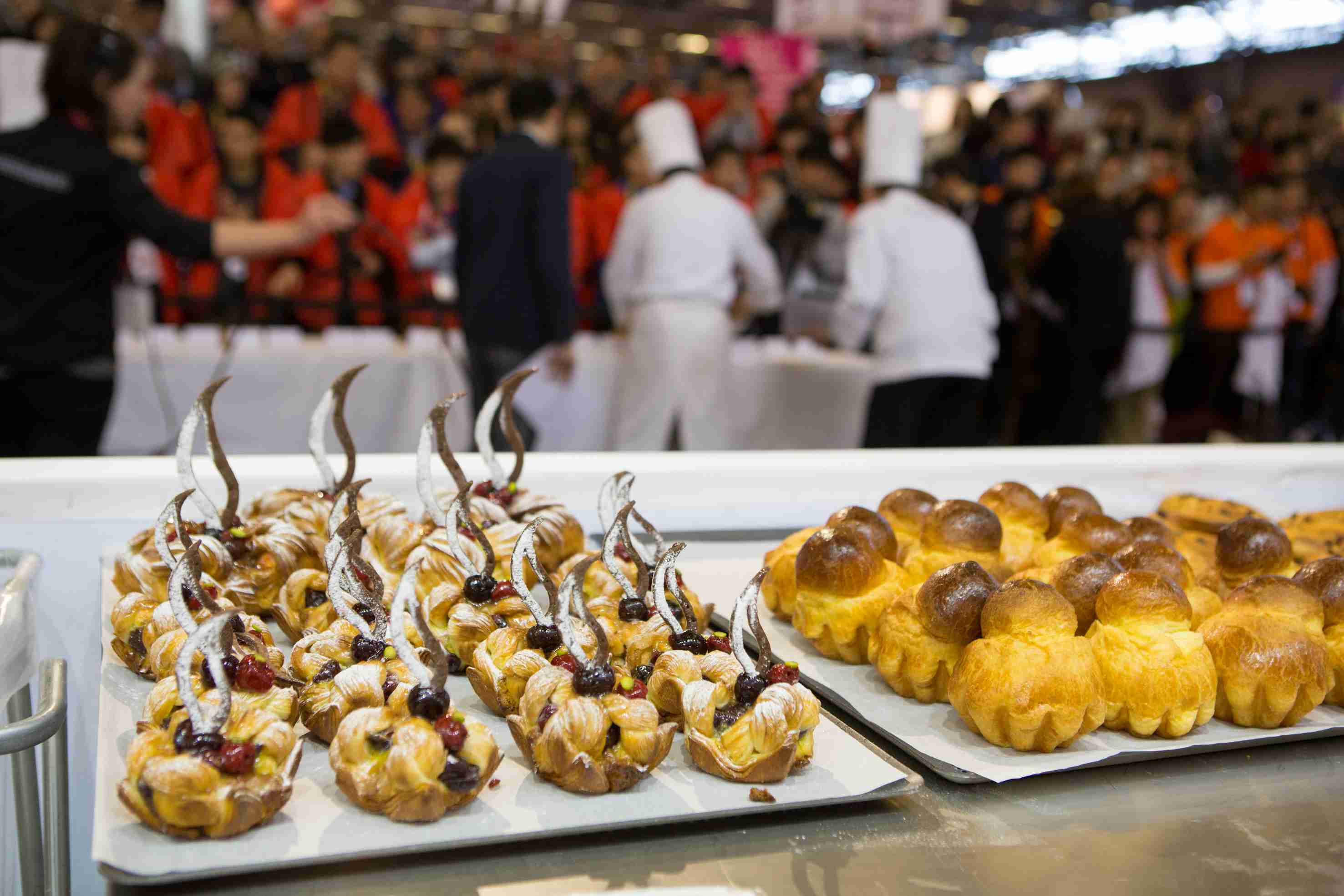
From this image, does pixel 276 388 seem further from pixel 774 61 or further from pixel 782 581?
pixel 774 61

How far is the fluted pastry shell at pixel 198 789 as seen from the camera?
916 mm

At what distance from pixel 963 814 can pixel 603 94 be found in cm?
744

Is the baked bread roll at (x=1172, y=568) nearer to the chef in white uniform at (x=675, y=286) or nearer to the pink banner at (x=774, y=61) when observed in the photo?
the chef in white uniform at (x=675, y=286)

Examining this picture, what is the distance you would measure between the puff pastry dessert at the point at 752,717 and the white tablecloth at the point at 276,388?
2797mm

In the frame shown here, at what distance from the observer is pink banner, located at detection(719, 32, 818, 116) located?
8305mm

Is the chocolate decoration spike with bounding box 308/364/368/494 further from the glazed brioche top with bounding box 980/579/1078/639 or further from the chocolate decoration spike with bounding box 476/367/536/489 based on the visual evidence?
the glazed brioche top with bounding box 980/579/1078/639

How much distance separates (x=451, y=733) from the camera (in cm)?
100

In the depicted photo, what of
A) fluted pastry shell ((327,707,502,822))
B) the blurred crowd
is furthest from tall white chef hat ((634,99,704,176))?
fluted pastry shell ((327,707,502,822))

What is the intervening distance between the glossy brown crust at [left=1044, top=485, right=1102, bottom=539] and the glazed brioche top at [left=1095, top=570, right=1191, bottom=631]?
0.38 meters

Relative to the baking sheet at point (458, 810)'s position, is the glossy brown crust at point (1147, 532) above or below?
above

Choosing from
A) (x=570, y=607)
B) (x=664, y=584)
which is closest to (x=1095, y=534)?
(x=664, y=584)

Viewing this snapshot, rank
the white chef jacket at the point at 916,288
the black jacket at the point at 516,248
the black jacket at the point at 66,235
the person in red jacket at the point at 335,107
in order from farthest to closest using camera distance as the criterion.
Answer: the person in red jacket at the point at 335,107 → the white chef jacket at the point at 916,288 → the black jacket at the point at 516,248 → the black jacket at the point at 66,235

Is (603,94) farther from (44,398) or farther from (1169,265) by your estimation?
(44,398)

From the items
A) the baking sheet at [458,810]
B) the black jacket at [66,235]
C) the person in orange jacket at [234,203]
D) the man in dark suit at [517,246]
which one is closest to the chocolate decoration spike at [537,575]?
the baking sheet at [458,810]
